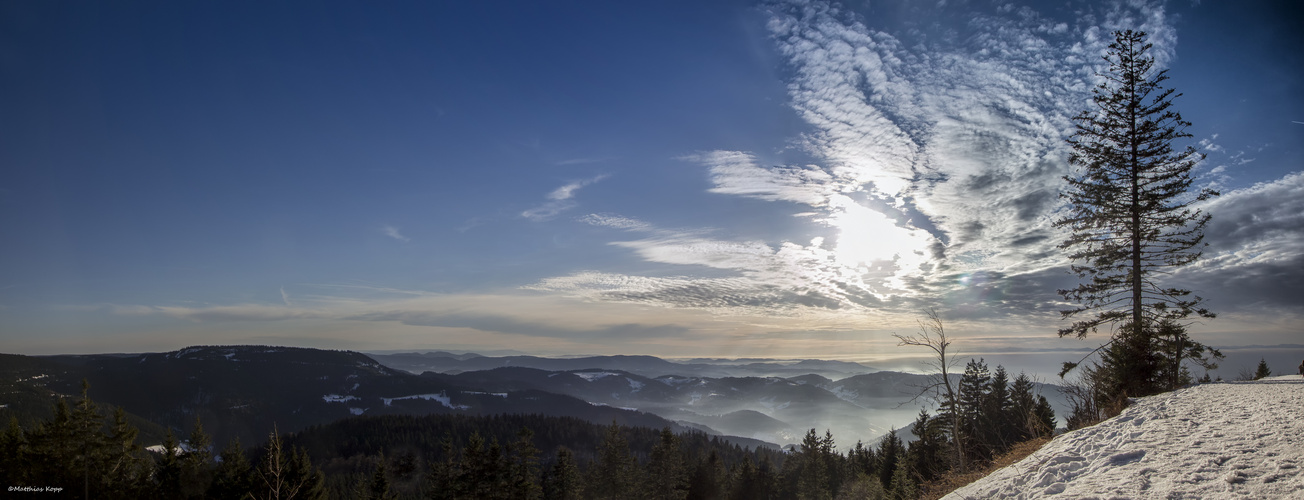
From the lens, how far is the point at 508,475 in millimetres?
38938

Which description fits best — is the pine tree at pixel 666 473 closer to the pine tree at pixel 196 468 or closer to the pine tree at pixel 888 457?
the pine tree at pixel 888 457

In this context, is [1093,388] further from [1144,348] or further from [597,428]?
[597,428]

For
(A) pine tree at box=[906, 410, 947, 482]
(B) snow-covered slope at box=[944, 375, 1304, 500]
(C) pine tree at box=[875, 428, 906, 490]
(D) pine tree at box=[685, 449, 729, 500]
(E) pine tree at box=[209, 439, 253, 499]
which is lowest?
(D) pine tree at box=[685, 449, 729, 500]

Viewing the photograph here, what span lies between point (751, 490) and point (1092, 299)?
43.5m

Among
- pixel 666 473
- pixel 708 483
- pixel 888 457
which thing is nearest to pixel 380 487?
pixel 666 473

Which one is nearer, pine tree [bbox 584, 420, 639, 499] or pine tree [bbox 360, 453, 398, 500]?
pine tree [bbox 360, 453, 398, 500]

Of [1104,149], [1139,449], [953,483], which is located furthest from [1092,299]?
[1139,449]

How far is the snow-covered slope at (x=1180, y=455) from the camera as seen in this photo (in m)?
7.12

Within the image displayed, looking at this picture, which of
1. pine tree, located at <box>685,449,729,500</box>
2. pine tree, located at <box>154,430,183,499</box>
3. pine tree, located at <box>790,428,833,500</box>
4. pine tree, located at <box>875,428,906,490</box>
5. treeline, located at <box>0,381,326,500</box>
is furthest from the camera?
pine tree, located at <box>685,449,729,500</box>

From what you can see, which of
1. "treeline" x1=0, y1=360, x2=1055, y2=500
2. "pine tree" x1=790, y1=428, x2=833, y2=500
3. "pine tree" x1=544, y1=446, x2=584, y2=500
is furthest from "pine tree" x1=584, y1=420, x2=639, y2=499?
"pine tree" x1=790, y1=428, x2=833, y2=500

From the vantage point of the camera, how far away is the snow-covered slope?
7.12 metres

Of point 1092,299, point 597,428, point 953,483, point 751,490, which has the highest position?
point 1092,299

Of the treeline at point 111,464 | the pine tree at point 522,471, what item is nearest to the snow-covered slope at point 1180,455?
the treeline at point 111,464

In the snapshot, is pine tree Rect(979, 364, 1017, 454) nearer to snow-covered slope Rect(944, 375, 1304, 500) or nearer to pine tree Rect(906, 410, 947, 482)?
pine tree Rect(906, 410, 947, 482)
